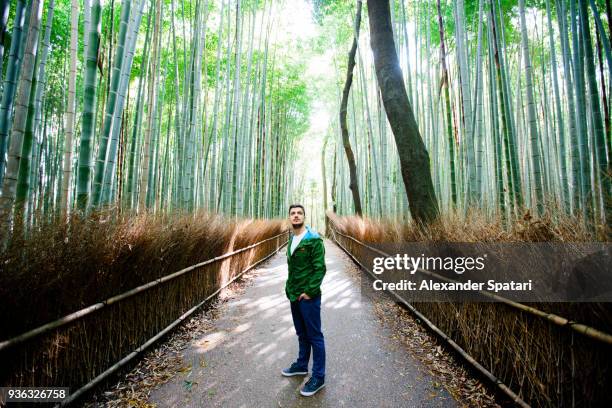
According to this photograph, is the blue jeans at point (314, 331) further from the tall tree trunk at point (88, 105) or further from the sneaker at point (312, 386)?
the tall tree trunk at point (88, 105)

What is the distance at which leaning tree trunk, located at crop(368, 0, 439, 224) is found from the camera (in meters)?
3.55

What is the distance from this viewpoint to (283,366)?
7.57 feet

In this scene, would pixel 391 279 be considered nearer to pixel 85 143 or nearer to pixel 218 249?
pixel 218 249

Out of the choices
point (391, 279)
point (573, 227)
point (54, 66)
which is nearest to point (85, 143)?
point (573, 227)

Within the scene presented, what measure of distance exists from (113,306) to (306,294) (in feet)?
4.09

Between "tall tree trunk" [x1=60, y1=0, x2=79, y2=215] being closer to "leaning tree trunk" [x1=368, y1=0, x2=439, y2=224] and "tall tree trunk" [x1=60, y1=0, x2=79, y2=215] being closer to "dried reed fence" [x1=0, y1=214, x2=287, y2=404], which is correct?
"dried reed fence" [x1=0, y1=214, x2=287, y2=404]

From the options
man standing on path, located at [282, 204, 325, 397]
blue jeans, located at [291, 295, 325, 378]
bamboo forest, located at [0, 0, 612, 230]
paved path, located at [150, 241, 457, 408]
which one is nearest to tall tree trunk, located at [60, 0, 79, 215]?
bamboo forest, located at [0, 0, 612, 230]

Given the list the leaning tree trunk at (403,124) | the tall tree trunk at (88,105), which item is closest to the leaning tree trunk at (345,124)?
the leaning tree trunk at (403,124)

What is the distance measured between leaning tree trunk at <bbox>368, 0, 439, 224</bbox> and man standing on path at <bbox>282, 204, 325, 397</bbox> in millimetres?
1766

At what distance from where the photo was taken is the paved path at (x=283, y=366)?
187 centimetres

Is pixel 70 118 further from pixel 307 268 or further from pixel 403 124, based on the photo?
pixel 403 124

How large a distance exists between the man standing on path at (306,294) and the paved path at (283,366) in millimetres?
100

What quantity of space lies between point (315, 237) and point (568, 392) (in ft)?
4.64

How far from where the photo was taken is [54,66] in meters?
6.55
